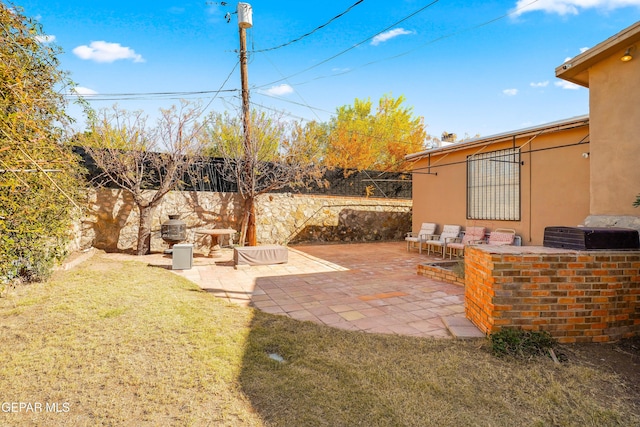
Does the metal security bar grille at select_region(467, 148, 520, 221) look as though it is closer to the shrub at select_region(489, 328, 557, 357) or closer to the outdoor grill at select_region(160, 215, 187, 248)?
the shrub at select_region(489, 328, 557, 357)

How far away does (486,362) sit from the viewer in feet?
9.27

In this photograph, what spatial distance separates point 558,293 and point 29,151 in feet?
18.0

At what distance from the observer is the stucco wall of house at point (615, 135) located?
418 cm

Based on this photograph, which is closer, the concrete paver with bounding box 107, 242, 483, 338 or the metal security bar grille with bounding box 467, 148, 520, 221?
the concrete paver with bounding box 107, 242, 483, 338

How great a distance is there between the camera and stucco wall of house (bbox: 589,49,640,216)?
4.18 metres

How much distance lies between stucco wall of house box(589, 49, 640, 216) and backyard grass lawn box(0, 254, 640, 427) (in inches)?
112

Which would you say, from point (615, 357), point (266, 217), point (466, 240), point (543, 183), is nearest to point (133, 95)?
point (266, 217)

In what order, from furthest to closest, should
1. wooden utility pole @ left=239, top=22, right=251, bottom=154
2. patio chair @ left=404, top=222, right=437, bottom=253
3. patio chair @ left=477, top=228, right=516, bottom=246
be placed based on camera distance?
patio chair @ left=404, top=222, right=437, bottom=253
wooden utility pole @ left=239, top=22, right=251, bottom=154
patio chair @ left=477, top=228, right=516, bottom=246

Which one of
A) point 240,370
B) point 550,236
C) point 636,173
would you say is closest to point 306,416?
point 240,370

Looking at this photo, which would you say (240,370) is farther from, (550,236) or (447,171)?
(447,171)

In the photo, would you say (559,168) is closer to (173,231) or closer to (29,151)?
(29,151)

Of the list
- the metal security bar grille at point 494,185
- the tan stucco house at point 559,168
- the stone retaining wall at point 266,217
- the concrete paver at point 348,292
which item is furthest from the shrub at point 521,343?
the stone retaining wall at point 266,217

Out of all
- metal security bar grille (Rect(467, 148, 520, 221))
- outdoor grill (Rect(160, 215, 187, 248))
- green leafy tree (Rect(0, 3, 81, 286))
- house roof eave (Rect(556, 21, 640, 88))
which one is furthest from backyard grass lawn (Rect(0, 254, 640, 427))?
metal security bar grille (Rect(467, 148, 520, 221))

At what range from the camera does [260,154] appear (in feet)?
35.9
